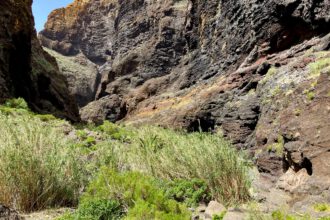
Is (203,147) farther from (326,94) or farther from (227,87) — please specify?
(227,87)

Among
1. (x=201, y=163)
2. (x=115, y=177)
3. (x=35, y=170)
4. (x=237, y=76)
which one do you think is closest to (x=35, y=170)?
(x=35, y=170)

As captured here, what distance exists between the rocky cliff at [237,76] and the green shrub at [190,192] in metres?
2.05

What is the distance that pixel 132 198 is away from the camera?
6.34 m

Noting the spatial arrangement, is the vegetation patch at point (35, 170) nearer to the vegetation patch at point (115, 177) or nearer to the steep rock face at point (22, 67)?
the vegetation patch at point (115, 177)

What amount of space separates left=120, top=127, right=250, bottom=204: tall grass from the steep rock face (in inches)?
609

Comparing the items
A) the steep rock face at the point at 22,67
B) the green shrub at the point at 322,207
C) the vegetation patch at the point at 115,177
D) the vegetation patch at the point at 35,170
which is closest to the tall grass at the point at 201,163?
the vegetation patch at the point at 115,177

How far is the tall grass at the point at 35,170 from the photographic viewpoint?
6.11m

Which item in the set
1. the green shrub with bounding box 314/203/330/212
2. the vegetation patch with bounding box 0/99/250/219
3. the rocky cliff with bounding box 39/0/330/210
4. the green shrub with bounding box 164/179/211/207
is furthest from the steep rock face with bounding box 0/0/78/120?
the green shrub with bounding box 314/203/330/212

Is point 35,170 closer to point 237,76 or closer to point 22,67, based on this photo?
point 237,76

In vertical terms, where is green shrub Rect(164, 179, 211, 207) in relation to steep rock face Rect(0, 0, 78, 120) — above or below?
below

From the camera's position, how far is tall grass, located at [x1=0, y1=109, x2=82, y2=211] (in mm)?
6105

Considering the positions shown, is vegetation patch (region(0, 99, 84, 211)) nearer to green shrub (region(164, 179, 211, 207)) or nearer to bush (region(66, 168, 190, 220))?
bush (region(66, 168, 190, 220))

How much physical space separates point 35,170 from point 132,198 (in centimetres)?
165

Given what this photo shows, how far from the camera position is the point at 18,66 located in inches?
1095
